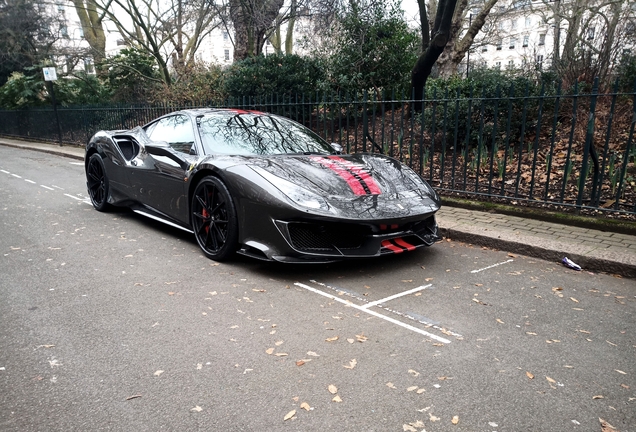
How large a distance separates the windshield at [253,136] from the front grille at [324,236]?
1.28 metres

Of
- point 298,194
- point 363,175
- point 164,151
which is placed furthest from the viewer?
point 164,151

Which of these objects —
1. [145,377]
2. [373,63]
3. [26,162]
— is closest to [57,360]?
[145,377]

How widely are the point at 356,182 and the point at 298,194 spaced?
650 mm

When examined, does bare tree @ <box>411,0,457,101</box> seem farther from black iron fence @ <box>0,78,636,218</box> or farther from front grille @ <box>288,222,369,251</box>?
front grille @ <box>288,222,369,251</box>

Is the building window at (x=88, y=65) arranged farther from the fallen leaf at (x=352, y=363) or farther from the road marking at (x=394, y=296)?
the fallen leaf at (x=352, y=363)

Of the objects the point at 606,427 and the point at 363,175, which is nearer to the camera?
the point at 606,427

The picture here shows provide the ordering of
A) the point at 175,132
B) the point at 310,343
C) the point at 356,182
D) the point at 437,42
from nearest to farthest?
the point at 310,343 → the point at 356,182 → the point at 175,132 → the point at 437,42

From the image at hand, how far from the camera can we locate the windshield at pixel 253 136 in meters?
5.14

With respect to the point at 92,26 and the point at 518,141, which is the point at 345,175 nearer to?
the point at 518,141

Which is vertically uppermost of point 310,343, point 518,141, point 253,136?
point 253,136

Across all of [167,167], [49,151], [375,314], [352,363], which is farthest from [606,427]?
[49,151]

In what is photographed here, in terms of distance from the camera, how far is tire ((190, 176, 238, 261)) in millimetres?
4551

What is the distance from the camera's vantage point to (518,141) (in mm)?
8867

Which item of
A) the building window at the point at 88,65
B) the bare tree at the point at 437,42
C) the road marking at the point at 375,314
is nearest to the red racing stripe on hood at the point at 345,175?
the road marking at the point at 375,314
